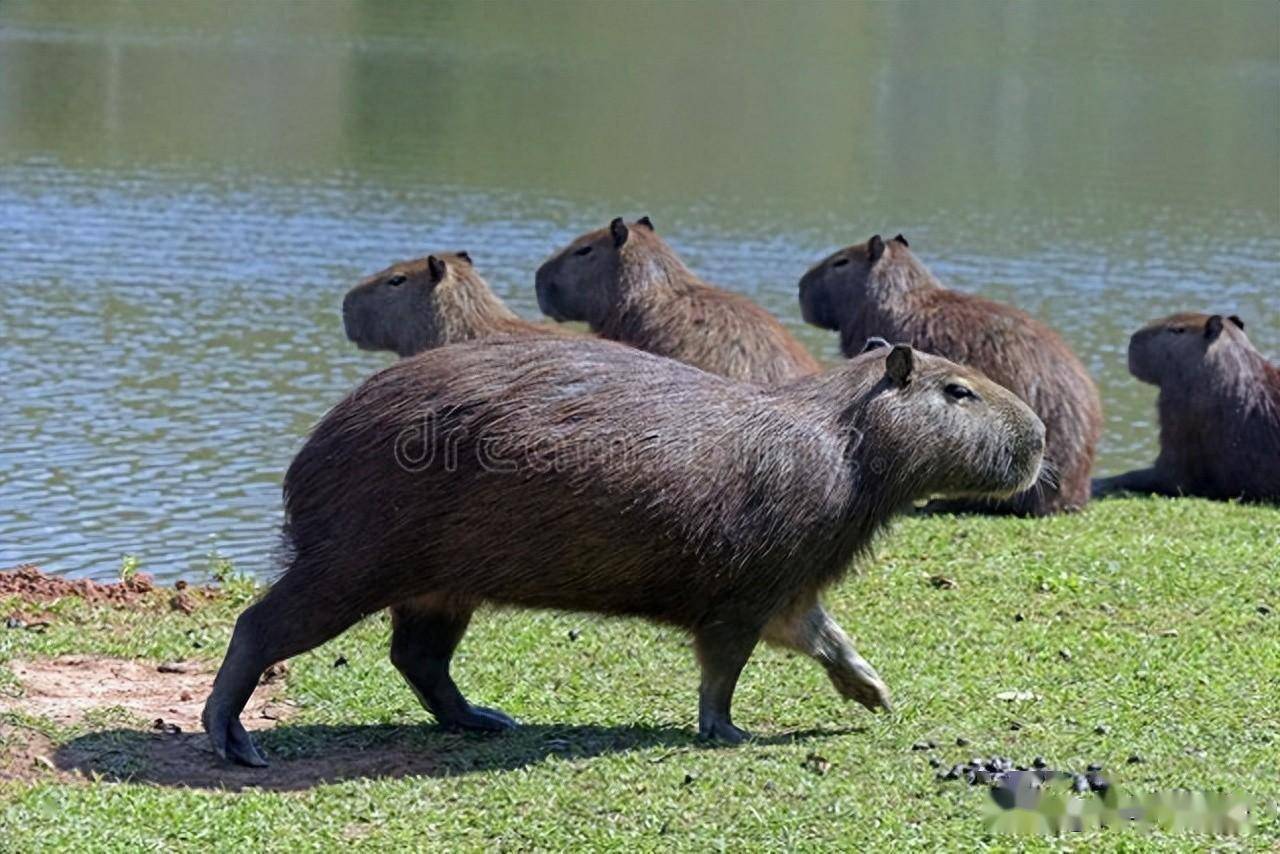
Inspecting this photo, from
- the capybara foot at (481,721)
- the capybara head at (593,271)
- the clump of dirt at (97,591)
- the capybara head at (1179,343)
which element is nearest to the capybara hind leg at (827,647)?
the capybara foot at (481,721)

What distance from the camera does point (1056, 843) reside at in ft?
17.1

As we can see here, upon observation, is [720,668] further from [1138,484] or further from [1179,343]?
[1179,343]

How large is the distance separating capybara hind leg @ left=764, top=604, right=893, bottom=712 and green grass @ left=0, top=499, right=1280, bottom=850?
135 mm

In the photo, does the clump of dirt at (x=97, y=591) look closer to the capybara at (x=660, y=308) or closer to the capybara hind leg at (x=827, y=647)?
the capybara hind leg at (x=827, y=647)

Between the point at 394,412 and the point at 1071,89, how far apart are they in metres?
29.8

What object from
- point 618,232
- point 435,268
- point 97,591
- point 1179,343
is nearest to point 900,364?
point 97,591

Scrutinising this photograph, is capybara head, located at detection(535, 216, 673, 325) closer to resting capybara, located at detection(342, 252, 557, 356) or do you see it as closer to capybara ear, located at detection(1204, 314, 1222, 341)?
resting capybara, located at detection(342, 252, 557, 356)

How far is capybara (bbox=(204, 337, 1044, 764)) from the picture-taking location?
591 cm

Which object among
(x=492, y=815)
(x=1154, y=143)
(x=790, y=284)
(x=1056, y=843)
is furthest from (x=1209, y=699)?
(x=1154, y=143)

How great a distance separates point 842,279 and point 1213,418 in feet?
7.58

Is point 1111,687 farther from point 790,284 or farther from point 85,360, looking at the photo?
point 790,284

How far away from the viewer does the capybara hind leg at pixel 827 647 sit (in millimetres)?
6391

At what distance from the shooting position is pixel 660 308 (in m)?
10.8

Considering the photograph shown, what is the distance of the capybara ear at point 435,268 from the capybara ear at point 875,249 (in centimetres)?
279
